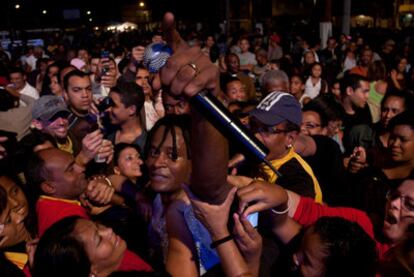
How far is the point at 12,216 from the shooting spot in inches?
97.9

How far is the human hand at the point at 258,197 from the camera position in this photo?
1711 mm

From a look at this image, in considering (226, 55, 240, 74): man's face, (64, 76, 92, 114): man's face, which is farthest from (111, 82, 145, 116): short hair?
(226, 55, 240, 74): man's face

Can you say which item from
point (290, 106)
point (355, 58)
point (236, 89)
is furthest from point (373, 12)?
point (290, 106)

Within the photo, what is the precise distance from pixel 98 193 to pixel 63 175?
0.24 metres

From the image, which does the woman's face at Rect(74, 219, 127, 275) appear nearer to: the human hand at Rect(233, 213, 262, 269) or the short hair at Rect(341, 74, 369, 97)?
the human hand at Rect(233, 213, 262, 269)

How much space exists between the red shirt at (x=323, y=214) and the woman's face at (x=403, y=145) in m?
0.97

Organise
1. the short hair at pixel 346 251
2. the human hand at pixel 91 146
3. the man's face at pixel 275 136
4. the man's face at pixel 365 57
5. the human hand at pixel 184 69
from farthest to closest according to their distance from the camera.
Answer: the man's face at pixel 365 57 < the human hand at pixel 91 146 < the man's face at pixel 275 136 < the short hair at pixel 346 251 < the human hand at pixel 184 69

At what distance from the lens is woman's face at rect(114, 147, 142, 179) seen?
3.61 meters

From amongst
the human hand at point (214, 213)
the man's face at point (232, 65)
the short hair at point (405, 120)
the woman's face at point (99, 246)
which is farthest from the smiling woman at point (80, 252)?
the man's face at point (232, 65)

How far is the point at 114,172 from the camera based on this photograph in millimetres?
3711

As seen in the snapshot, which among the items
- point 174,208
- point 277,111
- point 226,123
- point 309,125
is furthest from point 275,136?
point 226,123

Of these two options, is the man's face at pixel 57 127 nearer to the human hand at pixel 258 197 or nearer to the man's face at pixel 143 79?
the man's face at pixel 143 79

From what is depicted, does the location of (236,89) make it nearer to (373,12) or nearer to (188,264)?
(188,264)

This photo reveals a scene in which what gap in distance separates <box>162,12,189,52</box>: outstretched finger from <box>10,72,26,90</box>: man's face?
5715 mm
